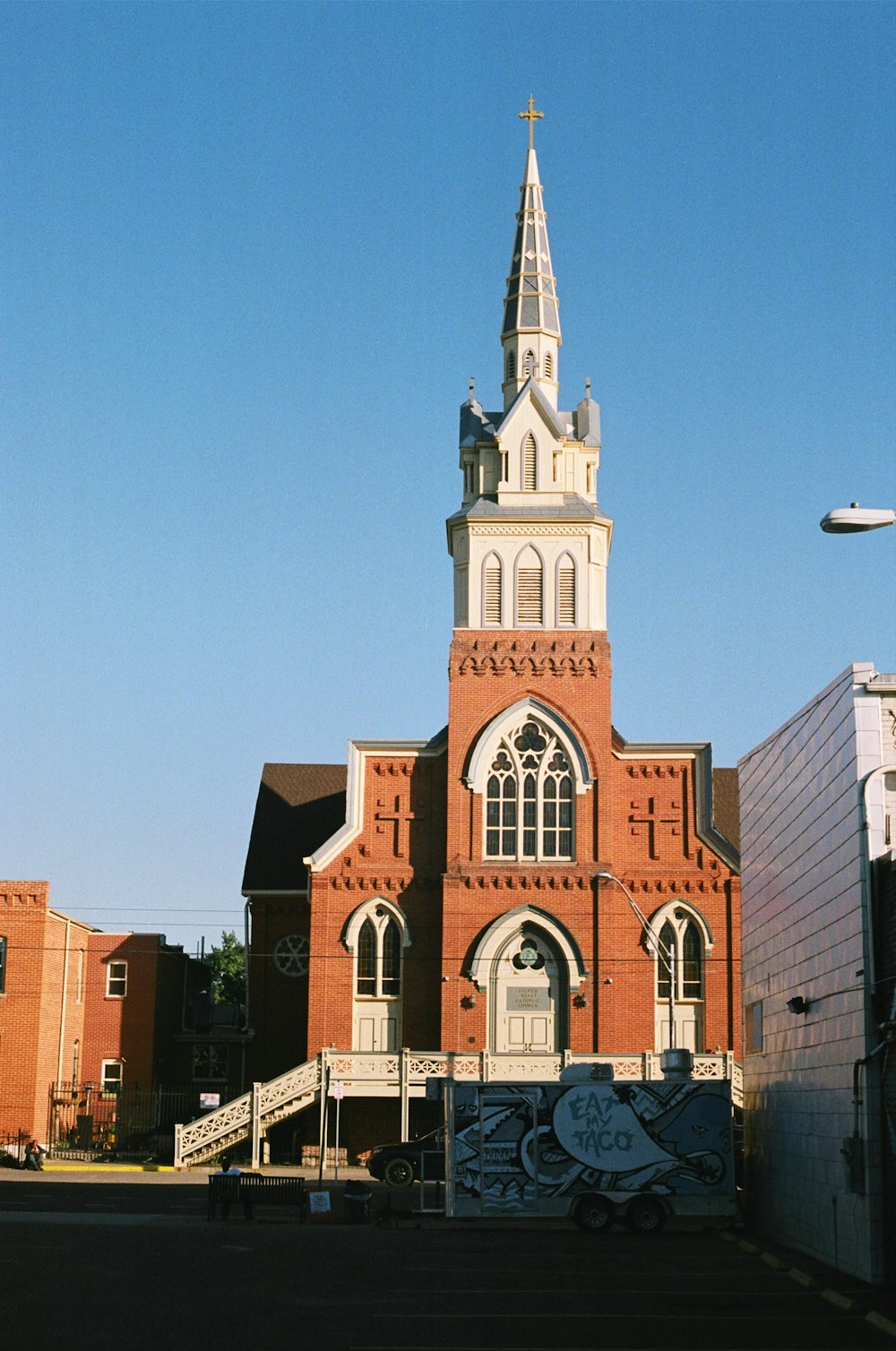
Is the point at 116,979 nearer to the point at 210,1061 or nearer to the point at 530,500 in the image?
the point at 210,1061

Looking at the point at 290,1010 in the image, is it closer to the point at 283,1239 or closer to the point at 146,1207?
the point at 146,1207

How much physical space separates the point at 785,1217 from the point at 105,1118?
30.3 m

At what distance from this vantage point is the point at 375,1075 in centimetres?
4481

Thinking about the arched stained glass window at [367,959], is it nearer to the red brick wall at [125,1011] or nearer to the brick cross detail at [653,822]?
the brick cross detail at [653,822]

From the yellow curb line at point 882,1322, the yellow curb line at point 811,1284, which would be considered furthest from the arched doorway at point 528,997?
the yellow curb line at point 882,1322

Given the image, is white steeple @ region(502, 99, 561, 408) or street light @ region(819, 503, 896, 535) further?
white steeple @ region(502, 99, 561, 408)

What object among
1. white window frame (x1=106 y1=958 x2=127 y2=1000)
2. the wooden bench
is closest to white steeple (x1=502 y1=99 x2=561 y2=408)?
white window frame (x1=106 y1=958 x2=127 y2=1000)

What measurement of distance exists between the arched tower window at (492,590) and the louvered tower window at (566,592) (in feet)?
5.65

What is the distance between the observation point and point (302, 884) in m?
54.3

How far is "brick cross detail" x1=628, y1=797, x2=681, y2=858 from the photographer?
47594mm

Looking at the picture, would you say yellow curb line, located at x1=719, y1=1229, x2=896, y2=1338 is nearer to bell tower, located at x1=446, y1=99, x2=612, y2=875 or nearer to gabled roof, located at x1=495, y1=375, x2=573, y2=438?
bell tower, located at x1=446, y1=99, x2=612, y2=875

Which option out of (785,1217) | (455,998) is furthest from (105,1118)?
(785,1217)

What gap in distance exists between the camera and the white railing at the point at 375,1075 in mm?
44375

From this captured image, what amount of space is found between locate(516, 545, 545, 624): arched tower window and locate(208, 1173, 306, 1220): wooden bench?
19.8 m
